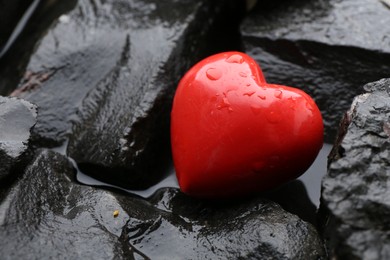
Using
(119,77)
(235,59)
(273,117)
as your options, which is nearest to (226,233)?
(273,117)

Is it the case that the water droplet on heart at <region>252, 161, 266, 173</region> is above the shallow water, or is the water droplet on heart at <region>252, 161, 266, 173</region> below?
above

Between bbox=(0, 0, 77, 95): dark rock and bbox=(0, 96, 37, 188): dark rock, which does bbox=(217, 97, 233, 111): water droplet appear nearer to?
bbox=(0, 96, 37, 188): dark rock

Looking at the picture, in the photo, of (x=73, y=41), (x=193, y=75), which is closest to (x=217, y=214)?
(x=193, y=75)

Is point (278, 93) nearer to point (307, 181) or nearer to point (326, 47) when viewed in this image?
point (307, 181)

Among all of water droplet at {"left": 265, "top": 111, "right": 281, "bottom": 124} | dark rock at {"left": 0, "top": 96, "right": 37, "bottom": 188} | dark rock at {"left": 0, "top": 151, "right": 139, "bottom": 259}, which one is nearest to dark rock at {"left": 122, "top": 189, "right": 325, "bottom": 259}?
dark rock at {"left": 0, "top": 151, "right": 139, "bottom": 259}

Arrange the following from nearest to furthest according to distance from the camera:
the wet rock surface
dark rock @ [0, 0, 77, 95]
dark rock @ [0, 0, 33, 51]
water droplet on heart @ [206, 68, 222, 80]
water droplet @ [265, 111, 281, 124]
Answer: the wet rock surface < water droplet @ [265, 111, 281, 124] < water droplet on heart @ [206, 68, 222, 80] < dark rock @ [0, 0, 77, 95] < dark rock @ [0, 0, 33, 51]

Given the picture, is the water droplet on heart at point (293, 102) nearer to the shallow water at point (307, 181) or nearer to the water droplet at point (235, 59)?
A: the water droplet at point (235, 59)

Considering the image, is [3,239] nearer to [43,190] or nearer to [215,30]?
[43,190]
